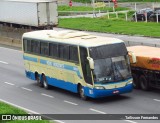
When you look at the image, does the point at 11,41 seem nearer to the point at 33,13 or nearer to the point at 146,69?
the point at 33,13

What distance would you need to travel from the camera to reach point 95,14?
70000mm

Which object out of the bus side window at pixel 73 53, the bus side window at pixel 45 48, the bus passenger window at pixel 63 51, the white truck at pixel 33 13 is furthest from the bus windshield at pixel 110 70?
the white truck at pixel 33 13

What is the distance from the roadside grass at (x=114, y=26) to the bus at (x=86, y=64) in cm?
1899

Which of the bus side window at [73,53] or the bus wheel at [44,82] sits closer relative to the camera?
the bus side window at [73,53]

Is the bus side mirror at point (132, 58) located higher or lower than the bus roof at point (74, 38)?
lower

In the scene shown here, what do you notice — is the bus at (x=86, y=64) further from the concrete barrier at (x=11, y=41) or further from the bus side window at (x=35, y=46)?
the concrete barrier at (x=11, y=41)

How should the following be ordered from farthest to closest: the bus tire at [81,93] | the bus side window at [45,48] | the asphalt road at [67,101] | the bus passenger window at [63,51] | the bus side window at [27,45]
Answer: the bus side window at [27,45]
the bus side window at [45,48]
the bus passenger window at [63,51]
the bus tire at [81,93]
the asphalt road at [67,101]

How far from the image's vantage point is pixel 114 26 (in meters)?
54.4

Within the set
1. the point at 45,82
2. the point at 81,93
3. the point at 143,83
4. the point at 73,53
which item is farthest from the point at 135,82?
the point at 45,82

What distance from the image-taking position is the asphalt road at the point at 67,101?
23.1 meters

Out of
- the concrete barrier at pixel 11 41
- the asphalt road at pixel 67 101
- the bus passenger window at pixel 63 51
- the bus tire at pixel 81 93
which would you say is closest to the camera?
the asphalt road at pixel 67 101

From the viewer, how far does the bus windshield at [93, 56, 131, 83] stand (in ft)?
79.8

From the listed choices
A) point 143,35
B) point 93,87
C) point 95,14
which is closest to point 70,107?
point 93,87

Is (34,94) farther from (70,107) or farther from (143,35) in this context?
(143,35)
